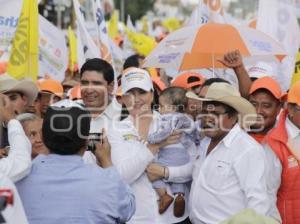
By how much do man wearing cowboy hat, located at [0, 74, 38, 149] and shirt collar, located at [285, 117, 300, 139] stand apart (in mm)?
1892

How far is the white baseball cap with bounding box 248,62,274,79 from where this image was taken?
7135 mm

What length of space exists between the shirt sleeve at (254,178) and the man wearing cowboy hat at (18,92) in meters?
1.64

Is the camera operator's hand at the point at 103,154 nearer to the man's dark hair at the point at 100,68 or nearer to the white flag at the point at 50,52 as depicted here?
the man's dark hair at the point at 100,68

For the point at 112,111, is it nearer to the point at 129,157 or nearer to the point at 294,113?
the point at 129,157

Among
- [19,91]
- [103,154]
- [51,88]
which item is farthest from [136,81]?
[51,88]

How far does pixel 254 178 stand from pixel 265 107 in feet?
3.85

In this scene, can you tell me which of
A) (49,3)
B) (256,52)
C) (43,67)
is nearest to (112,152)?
(256,52)

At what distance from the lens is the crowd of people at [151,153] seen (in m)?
3.89

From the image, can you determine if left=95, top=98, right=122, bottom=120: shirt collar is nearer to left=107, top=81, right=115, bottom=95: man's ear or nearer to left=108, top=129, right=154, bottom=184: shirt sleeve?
left=107, top=81, right=115, bottom=95: man's ear

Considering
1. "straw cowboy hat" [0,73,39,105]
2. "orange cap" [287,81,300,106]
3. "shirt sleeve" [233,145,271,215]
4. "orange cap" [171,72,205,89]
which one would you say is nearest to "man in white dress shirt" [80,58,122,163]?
"straw cowboy hat" [0,73,39,105]

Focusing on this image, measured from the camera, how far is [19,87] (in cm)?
539

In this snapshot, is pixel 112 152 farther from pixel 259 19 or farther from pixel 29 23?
pixel 259 19

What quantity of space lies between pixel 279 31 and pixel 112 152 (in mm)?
3806

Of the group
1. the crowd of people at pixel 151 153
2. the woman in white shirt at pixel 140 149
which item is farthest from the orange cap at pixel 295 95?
the woman in white shirt at pixel 140 149
